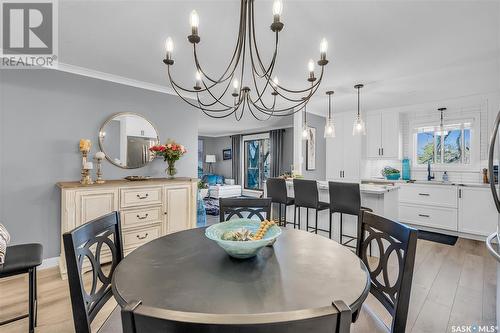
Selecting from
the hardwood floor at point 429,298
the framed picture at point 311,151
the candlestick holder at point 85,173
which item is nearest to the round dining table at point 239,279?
the hardwood floor at point 429,298

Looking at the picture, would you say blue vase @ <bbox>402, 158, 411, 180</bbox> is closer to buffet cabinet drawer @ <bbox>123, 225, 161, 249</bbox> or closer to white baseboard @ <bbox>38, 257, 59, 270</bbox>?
buffet cabinet drawer @ <bbox>123, 225, 161, 249</bbox>

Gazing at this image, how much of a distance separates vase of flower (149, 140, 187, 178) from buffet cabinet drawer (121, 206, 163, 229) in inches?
25.3

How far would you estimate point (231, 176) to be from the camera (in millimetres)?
9383

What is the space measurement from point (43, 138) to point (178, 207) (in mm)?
1742

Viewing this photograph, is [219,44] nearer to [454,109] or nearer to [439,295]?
[439,295]

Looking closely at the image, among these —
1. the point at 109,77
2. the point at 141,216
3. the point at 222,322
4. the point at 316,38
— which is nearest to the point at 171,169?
the point at 141,216

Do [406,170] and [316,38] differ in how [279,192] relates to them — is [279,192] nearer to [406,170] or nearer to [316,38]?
[316,38]

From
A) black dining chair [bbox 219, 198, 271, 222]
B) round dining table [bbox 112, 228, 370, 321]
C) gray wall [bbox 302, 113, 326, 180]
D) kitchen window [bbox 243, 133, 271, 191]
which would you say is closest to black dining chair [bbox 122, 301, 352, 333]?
round dining table [bbox 112, 228, 370, 321]

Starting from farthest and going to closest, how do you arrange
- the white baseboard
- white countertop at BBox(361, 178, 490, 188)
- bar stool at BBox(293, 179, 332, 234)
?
1. white countertop at BBox(361, 178, 490, 188)
2. bar stool at BBox(293, 179, 332, 234)
3. the white baseboard

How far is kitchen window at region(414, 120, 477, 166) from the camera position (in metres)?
4.36

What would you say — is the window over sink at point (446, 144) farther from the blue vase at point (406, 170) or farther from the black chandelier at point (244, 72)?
the black chandelier at point (244, 72)

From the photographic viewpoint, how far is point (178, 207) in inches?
129

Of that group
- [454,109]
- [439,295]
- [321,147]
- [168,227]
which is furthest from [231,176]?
[439,295]

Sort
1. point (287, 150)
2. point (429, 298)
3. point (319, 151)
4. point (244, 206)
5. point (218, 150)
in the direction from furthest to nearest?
point (218, 150) < point (287, 150) < point (319, 151) < point (429, 298) < point (244, 206)
